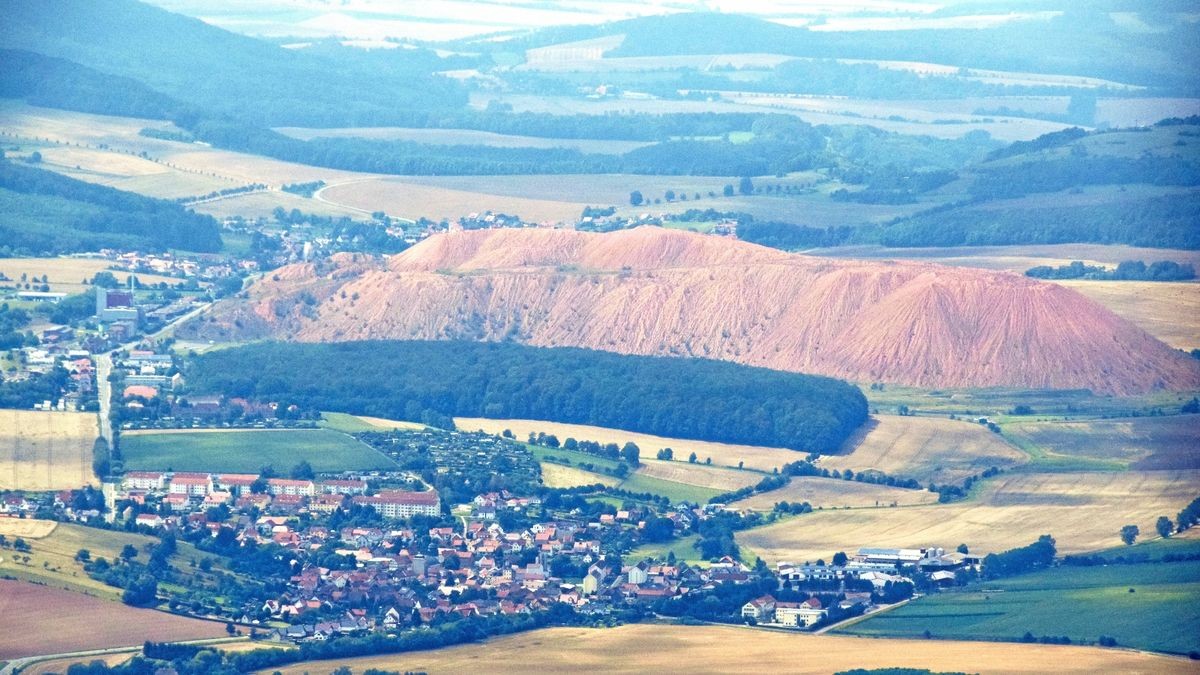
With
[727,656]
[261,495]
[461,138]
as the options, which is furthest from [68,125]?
[727,656]

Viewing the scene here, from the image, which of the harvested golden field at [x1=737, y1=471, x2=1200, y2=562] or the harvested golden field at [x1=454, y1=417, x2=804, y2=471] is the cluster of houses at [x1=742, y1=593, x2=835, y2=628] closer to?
the harvested golden field at [x1=737, y1=471, x2=1200, y2=562]

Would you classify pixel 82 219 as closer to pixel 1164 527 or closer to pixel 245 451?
pixel 245 451

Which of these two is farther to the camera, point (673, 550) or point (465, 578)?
point (673, 550)

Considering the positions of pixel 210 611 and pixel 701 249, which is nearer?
pixel 210 611

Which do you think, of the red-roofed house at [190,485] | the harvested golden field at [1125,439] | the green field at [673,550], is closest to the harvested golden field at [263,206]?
the harvested golden field at [1125,439]

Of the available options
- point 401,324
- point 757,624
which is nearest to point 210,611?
point 757,624

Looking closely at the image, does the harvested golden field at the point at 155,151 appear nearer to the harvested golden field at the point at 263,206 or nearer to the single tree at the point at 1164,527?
the harvested golden field at the point at 263,206

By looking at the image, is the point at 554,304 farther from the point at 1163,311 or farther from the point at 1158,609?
the point at 1158,609
